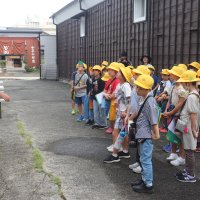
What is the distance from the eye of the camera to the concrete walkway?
482cm

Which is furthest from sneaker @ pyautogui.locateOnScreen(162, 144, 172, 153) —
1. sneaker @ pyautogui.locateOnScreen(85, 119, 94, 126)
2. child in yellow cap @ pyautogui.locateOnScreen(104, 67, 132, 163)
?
sneaker @ pyautogui.locateOnScreen(85, 119, 94, 126)

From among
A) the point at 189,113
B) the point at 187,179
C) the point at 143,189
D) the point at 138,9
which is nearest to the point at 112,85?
the point at 189,113

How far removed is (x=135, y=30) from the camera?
44.3 feet

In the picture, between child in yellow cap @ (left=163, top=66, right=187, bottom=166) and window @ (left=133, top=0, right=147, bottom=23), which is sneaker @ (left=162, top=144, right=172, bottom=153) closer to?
child in yellow cap @ (left=163, top=66, right=187, bottom=166)

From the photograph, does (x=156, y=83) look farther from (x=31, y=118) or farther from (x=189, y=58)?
(x=31, y=118)

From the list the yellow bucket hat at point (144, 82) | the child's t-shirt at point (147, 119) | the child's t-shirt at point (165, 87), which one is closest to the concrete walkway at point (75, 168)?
the child's t-shirt at point (147, 119)

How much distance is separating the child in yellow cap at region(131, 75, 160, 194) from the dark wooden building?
5.26 meters

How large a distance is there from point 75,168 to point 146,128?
162 cm

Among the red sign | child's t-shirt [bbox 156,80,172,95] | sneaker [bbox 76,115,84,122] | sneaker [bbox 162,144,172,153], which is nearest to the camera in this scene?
sneaker [bbox 162,144,172,153]

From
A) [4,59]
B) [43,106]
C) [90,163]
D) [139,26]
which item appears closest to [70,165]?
[90,163]

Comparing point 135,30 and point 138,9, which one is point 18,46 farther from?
point 135,30

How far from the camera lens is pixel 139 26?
1316 centimetres

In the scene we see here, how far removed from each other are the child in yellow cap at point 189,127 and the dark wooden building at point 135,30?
15.1 feet

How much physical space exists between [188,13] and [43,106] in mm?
6314
